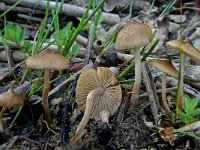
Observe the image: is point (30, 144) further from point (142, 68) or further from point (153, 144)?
point (142, 68)

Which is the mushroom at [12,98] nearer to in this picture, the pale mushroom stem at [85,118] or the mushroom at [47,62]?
the mushroom at [47,62]

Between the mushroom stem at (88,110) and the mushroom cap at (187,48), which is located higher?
the mushroom cap at (187,48)

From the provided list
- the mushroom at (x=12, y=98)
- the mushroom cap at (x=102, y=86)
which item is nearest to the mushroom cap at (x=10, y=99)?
the mushroom at (x=12, y=98)

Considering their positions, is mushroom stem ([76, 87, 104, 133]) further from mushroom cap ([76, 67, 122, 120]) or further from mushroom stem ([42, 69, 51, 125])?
mushroom stem ([42, 69, 51, 125])

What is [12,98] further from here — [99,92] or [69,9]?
[69,9]

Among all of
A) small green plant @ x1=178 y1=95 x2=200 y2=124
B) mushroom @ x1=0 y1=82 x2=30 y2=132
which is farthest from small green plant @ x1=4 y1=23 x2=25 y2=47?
small green plant @ x1=178 y1=95 x2=200 y2=124

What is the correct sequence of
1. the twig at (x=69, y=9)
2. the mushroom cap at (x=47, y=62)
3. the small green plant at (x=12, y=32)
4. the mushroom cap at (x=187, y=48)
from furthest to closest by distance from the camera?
the twig at (x=69, y=9) → the small green plant at (x=12, y=32) → the mushroom cap at (x=187, y=48) → the mushroom cap at (x=47, y=62)
